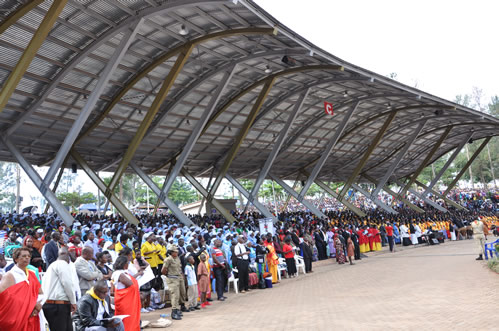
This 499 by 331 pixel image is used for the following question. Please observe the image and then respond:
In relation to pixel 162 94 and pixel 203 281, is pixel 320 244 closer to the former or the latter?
pixel 203 281

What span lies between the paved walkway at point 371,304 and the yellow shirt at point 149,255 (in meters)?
1.49

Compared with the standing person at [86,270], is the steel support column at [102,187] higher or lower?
higher

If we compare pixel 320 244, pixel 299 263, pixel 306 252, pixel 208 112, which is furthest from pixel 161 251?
pixel 208 112

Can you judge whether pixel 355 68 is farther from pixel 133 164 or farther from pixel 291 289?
pixel 133 164

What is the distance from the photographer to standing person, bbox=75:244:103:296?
6062 mm

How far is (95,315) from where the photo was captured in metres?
4.85

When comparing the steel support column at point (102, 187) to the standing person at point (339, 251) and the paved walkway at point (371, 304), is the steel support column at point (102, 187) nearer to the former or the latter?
the standing person at point (339, 251)

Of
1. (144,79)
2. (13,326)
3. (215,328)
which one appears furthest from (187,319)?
(144,79)

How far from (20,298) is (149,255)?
5823 millimetres

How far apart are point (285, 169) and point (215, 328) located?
113 ft

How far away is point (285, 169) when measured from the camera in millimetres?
41062

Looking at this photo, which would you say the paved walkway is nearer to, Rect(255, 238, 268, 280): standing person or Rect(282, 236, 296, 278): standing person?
Rect(255, 238, 268, 280): standing person

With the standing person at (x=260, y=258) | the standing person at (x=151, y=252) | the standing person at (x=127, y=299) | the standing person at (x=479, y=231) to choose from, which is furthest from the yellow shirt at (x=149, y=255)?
the standing person at (x=479, y=231)

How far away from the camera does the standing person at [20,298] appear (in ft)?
13.5
